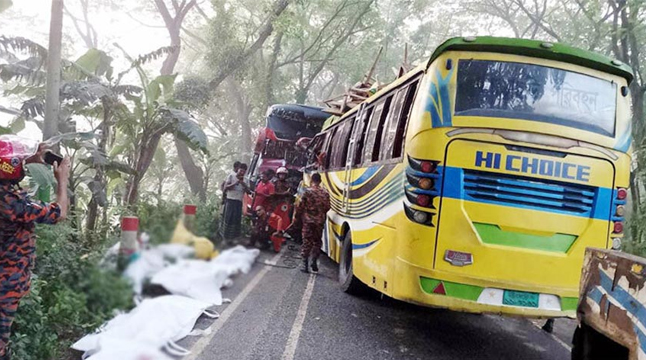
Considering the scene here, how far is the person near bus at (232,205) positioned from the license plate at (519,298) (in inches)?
240

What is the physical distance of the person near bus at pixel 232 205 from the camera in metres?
9.29

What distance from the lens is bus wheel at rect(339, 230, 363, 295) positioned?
21.3 feet

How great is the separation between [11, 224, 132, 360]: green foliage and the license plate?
139 inches

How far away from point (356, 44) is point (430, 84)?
20557mm

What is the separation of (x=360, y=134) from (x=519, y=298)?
3.37 metres

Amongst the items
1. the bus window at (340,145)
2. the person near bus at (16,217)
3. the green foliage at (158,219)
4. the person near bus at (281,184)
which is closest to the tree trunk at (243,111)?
the green foliage at (158,219)

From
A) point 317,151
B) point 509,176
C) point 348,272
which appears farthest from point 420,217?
point 317,151

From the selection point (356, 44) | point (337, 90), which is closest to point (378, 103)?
point (356, 44)

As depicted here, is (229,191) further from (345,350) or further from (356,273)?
(345,350)

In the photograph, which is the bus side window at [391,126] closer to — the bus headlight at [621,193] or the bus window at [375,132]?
the bus window at [375,132]

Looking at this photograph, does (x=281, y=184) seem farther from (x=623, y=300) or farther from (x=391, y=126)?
(x=623, y=300)

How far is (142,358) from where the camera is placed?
3656mm

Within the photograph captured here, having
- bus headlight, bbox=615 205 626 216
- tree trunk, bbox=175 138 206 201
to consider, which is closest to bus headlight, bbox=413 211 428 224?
bus headlight, bbox=615 205 626 216

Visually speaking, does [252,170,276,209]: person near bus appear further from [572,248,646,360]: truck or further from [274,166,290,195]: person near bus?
[572,248,646,360]: truck
